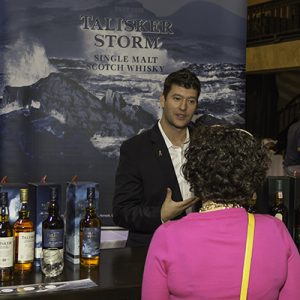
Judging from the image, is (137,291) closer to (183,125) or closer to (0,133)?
(183,125)

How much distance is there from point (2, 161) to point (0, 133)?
0.16 m

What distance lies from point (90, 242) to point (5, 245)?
0.99ft

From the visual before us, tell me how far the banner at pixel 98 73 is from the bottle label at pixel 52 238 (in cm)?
144

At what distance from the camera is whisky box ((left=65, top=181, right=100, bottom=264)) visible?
1950 mm

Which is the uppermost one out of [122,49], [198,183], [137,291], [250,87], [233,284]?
[250,87]

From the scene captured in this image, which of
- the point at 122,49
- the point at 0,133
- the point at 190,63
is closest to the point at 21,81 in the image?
the point at 0,133

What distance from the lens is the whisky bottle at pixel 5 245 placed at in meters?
1.77

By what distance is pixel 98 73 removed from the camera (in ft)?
10.9

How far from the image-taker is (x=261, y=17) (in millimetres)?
11227

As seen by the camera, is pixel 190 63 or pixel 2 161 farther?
pixel 190 63

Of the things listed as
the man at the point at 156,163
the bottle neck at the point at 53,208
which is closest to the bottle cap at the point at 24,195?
the bottle neck at the point at 53,208

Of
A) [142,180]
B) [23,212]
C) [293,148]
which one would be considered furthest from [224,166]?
[293,148]

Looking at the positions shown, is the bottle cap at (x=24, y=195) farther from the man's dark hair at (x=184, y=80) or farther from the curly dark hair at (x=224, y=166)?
the man's dark hair at (x=184, y=80)

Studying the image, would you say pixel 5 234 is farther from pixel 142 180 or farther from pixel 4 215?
pixel 142 180
